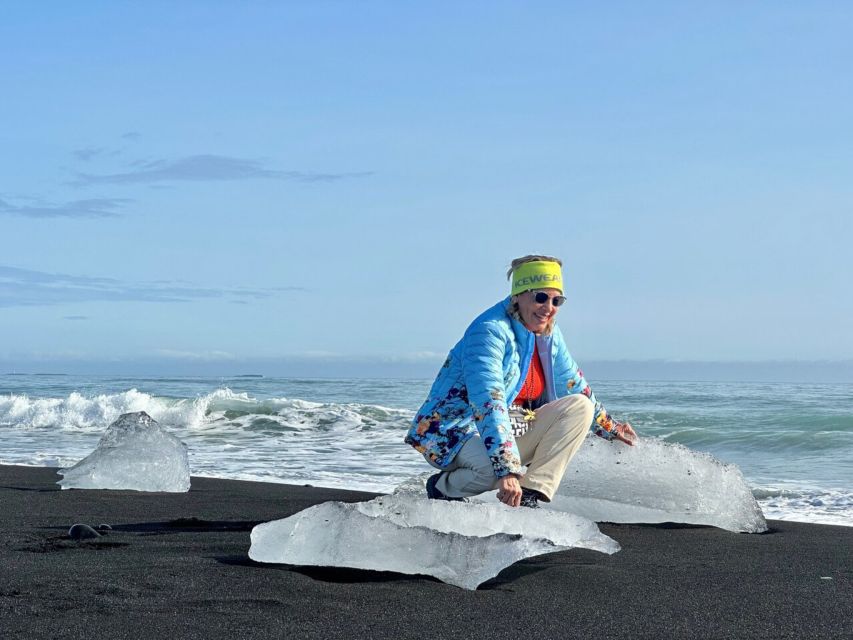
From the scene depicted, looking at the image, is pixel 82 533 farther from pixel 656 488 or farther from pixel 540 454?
pixel 656 488

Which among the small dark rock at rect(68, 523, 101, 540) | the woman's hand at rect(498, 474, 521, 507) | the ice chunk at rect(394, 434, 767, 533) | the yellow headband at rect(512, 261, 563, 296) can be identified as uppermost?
the yellow headband at rect(512, 261, 563, 296)

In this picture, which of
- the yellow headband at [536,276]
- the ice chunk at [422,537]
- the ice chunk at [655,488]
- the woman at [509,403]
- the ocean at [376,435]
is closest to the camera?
the ice chunk at [422,537]

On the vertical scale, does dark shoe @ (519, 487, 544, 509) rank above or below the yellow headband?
below

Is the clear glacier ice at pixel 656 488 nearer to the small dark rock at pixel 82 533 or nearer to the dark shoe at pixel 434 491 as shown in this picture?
the dark shoe at pixel 434 491

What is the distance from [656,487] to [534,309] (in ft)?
4.93

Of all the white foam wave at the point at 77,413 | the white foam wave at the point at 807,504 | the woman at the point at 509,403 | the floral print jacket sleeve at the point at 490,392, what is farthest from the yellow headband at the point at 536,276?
the white foam wave at the point at 77,413

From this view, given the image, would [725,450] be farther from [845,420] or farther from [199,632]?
[199,632]

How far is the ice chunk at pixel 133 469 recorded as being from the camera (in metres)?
6.59

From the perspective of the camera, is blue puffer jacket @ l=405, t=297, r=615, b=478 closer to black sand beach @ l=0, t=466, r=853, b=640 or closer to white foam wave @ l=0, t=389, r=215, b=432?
black sand beach @ l=0, t=466, r=853, b=640

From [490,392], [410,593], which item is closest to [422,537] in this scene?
[410,593]

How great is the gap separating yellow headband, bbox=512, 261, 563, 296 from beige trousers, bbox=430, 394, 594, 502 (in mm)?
584

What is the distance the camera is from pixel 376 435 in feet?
45.2

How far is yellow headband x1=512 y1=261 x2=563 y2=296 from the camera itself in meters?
4.15

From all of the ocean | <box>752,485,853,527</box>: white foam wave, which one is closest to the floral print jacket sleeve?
the ocean
